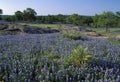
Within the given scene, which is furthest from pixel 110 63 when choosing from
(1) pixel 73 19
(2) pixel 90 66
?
(1) pixel 73 19

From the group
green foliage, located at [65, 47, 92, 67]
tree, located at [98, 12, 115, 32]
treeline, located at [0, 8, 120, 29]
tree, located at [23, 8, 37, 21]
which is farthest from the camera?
tree, located at [23, 8, 37, 21]

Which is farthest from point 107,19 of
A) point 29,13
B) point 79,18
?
point 29,13

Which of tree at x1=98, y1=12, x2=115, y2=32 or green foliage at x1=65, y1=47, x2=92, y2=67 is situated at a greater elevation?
green foliage at x1=65, y1=47, x2=92, y2=67

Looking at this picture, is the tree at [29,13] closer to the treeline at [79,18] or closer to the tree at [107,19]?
the treeline at [79,18]

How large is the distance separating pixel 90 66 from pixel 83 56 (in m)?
0.51

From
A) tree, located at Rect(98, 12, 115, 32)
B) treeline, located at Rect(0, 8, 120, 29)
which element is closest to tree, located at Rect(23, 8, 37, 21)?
treeline, located at Rect(0, 8, 120, 29)

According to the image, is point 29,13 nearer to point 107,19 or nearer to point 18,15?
point 18,15

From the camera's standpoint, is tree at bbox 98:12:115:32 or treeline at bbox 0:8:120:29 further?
treeline at bbox 0:8:120:29

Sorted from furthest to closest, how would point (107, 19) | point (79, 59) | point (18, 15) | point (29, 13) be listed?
point (18, 15) → point (29, 13) → point (107, 19) → point (79, 59)

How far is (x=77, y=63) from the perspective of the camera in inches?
333

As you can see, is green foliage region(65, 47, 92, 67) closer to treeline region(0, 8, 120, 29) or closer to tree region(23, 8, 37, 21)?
treeline region(0, 8, 120, 29)

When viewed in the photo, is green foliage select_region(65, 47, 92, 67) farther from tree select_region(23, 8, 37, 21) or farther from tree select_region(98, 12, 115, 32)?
tree select_region(23, 8, 37, 21)

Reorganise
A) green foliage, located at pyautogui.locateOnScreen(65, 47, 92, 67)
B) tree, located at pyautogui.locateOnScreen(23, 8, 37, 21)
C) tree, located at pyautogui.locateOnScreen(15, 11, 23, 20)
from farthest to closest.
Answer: tree, located at pyautogui.locateOnScreen(15, 11, 23, 20), tree, located at pyautogui.locateOnScreen(23, 8, 37, 21), green foliage, located at pyautogui.locateOnScreen(65, 47, 92, 67)

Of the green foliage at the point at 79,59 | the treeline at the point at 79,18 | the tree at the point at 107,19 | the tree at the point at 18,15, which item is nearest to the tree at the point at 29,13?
the treeline at the point at 79,18
